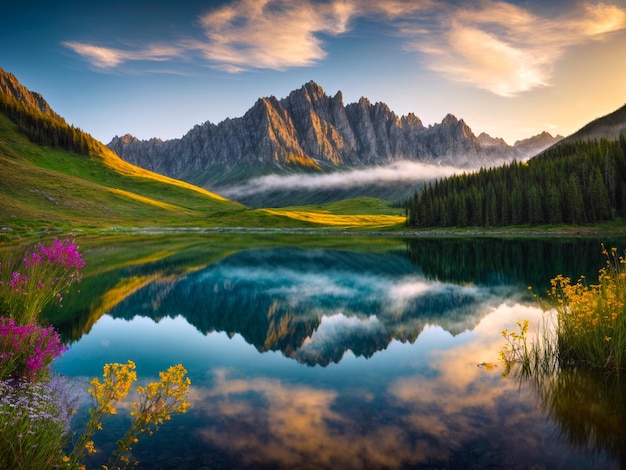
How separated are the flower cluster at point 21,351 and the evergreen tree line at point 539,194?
149m

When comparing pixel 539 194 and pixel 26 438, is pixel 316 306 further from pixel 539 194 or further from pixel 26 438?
pixel 539 194

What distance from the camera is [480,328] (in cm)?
2342

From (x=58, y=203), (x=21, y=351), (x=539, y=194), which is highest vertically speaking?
(x=539, y=194)

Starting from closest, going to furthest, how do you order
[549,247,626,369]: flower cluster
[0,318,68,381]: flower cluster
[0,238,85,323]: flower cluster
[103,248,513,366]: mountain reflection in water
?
[0,318,68,381]: flower cluster → [0,238,85,323]: flower cluster → [549,247,626,369]: flower cluster → [103,248,513,366]: mountain reflection in water

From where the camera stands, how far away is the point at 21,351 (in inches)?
425

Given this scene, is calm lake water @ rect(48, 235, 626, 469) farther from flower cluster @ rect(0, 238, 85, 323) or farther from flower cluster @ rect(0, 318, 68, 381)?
flower cluster @ rect(0, 238, 85, 323)

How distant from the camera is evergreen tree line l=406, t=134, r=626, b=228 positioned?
128 metres

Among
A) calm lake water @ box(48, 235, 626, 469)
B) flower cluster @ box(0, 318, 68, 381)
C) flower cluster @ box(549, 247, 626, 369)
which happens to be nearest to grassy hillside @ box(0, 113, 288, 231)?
calm lake water @ box(48, 235, 626, 469)

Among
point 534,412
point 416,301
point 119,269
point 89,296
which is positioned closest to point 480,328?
point 416,301

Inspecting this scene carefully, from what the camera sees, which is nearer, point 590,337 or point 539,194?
point 590,337

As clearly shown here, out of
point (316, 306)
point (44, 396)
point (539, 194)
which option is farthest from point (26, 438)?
point (539, 194)

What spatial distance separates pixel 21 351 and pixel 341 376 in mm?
11220

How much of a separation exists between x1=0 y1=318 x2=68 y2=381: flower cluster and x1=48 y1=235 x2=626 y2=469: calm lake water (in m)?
2.22

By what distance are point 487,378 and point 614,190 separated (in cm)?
15474
